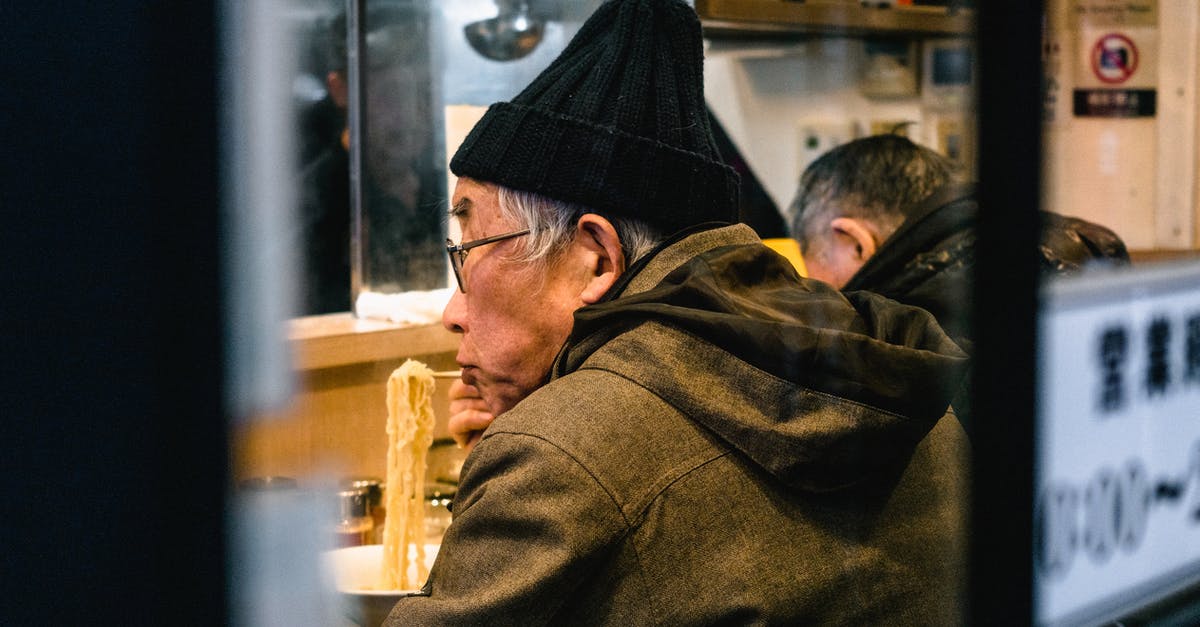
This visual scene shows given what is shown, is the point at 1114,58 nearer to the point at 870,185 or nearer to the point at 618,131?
the point at 870,185

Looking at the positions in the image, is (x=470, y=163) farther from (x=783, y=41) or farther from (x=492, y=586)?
(x=783, y=41)

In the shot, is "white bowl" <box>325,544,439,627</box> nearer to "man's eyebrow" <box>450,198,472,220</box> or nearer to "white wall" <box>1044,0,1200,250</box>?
"man's eyebrow" <box>450,198,472,220</box>

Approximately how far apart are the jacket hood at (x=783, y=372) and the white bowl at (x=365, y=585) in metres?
0.36

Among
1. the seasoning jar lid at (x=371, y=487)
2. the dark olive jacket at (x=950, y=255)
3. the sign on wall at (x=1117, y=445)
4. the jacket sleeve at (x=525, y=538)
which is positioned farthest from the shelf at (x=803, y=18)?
the jacket sleeve at (x=525, y=538)

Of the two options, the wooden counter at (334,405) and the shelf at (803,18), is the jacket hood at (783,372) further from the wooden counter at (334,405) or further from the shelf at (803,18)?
the shelf at (803,18)

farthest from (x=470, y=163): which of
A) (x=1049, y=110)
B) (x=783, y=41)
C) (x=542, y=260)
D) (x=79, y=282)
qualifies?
(x=783, y=41)

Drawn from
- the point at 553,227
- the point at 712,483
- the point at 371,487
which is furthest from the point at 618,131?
the point at 371,487

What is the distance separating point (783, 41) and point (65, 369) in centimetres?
327

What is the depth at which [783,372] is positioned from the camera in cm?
131

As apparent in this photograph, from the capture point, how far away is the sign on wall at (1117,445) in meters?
1.35

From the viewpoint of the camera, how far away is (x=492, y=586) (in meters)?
1.27

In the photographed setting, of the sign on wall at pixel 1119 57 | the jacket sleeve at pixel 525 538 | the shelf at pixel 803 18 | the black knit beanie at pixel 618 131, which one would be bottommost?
the jacket sleeve at pixel 525 538

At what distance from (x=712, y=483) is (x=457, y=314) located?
57cm

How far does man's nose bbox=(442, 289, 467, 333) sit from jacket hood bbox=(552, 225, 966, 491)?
1.22 feet
